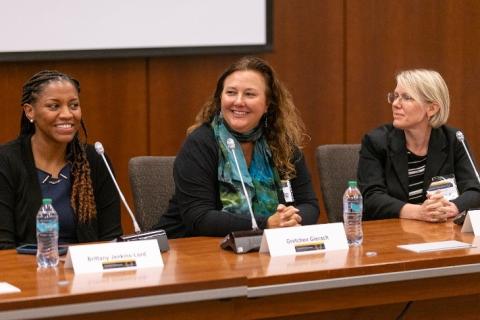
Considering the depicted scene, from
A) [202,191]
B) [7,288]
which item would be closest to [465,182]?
[202,191]

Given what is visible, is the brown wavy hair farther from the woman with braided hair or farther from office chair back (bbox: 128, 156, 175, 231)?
the woman with braided hair

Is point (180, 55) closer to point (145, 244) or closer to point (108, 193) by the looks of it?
point (108, 193)

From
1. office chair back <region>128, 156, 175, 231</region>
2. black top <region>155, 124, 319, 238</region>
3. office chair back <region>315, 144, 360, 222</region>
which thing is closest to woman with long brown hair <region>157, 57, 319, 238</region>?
black top <region>155, 124, 319, 238</region>

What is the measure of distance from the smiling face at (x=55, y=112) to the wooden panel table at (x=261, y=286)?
1.99 feet

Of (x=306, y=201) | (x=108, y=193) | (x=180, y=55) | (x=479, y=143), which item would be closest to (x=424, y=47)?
(x=479, y=143)

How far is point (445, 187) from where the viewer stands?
4.30m

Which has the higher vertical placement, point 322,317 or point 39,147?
point 39,147

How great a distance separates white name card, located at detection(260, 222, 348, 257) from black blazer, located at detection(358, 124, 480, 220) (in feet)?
3.11

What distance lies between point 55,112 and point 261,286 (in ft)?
4.29

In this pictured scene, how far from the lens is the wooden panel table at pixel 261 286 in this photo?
107 inches

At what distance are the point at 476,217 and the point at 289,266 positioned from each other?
38.9 inches

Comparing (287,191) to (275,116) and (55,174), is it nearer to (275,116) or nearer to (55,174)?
(275,116)

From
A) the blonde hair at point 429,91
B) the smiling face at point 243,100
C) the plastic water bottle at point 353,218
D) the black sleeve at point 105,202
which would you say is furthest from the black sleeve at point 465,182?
the black sleeve at point 105,202

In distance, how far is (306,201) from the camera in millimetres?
4051
